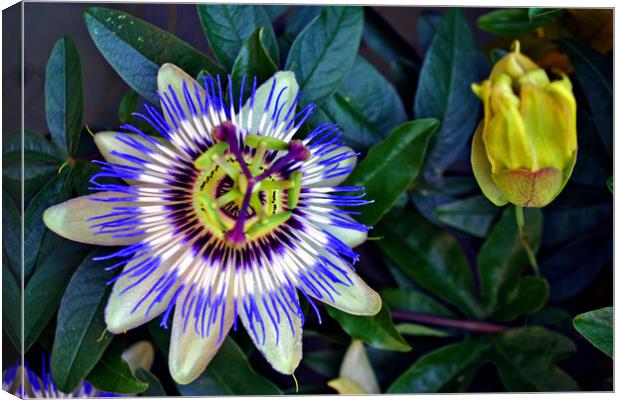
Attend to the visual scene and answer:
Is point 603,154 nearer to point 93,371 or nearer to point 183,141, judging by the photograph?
point 183,141

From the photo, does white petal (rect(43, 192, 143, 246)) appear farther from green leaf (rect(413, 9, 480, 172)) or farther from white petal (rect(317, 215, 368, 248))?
green leaf (rect(413, 9, 480, 172))

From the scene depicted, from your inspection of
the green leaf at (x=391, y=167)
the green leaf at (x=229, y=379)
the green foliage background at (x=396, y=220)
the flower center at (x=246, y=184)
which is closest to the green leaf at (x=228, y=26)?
the green foliage background at (x=396, y=220)

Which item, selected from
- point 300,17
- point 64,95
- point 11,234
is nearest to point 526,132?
point 300,17

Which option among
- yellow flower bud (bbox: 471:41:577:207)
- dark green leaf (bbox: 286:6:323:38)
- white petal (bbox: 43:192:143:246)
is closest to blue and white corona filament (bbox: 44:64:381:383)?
white petal (bbox: 43:192:143:246)

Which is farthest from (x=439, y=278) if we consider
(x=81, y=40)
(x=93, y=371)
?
(x=81, y=40)

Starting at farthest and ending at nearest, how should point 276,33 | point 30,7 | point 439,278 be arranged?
point 439,278, point 276,33, point 30,7

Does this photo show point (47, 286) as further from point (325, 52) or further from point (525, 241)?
point (525, 241)
